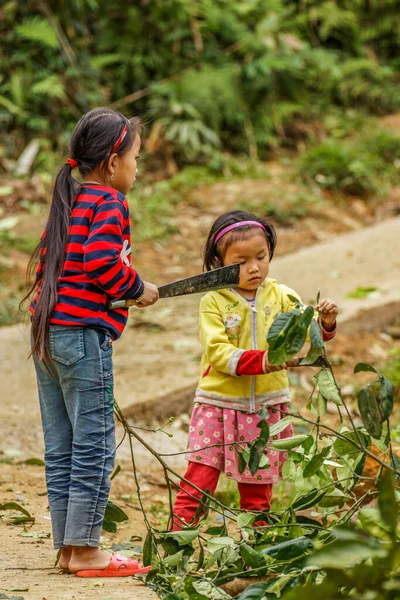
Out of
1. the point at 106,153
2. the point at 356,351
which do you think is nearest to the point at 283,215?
the point at 356,351

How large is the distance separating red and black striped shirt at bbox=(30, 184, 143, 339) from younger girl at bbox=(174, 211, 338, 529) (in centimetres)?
49

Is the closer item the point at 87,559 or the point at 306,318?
the point at 306,318

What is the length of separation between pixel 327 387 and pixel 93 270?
780 millimetres

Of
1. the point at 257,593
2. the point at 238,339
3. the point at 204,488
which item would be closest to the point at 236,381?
the point at 238,339

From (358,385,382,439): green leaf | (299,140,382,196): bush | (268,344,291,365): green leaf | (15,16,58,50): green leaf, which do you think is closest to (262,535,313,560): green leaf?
(358,385,382,439): green leaf

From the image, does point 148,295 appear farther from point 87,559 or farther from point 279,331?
point 87,559

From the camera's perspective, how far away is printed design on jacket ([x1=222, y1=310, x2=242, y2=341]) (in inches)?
118

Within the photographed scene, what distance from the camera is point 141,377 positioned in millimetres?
5027

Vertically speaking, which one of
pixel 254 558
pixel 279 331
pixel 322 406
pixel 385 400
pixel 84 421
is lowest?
pixel 254 558

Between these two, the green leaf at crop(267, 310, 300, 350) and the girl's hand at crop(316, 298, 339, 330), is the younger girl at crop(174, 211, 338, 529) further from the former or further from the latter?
the green leaf at crop(267, 310, 300, 350)

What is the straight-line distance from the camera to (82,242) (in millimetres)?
2580

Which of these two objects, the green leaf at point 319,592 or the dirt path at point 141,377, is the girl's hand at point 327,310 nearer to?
the dirt path at point 141,377

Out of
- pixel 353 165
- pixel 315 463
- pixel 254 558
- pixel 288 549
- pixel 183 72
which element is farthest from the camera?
pixel 183 72

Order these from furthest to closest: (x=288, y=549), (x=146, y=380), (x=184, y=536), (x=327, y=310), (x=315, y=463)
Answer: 1. (x=146, y=380)
2. (x=327, y=310)
3. (x=184, y=536)
4. (x=315, y=463)
5. (x=288, y=549)
